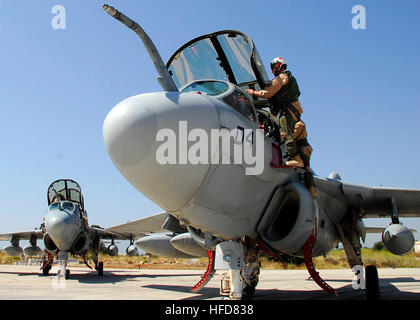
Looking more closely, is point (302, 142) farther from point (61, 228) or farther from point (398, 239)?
point (61, 228)

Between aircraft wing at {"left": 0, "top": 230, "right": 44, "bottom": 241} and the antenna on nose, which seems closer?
the antenna on nose

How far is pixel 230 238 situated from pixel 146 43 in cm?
263

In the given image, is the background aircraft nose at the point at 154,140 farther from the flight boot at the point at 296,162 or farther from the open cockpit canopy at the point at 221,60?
the open cockpit canopy at the point at 221,60

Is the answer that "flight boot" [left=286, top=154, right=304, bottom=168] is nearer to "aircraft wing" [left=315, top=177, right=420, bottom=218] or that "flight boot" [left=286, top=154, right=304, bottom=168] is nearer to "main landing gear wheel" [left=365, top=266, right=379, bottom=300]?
"aircraft wing" [left=315, top=177, right=420, bottom=218]

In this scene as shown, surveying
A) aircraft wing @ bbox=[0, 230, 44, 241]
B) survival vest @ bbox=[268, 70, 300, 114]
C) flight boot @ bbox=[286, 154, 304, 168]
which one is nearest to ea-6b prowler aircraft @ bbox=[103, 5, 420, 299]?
flight boot @ bbox=[286, 154, 304, 168]

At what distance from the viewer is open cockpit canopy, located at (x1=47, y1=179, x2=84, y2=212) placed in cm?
1433

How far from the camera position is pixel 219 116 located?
12.3 feet

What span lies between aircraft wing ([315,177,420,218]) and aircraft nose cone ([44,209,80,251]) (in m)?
9.79

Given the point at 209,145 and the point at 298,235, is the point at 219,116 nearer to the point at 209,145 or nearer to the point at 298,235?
the point at 209,145

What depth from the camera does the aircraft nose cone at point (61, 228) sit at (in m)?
12.6

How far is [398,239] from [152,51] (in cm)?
567

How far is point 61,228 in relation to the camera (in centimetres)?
1258

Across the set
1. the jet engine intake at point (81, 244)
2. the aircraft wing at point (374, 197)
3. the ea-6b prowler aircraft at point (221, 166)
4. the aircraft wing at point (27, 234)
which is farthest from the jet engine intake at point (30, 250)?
the aircraft wing at point (374, 197)
